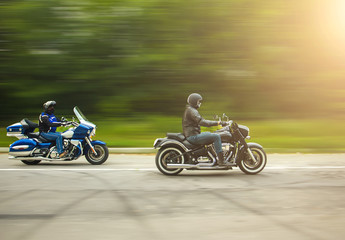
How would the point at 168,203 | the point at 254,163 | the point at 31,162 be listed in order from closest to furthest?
the point at 168,203
the point at 254,163
the point at 31,162

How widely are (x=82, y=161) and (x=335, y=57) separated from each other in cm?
1207

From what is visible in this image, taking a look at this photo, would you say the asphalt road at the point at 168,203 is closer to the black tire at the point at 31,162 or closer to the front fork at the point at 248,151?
the front fork at the point at 248,151

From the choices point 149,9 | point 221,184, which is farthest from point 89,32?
point 221,184

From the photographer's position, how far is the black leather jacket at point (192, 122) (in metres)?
8.91

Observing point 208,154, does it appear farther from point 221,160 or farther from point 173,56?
point 173,56

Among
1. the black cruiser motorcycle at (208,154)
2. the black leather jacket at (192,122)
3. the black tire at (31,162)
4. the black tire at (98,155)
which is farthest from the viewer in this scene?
the black tire at (31,162)

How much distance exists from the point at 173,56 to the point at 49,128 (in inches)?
325

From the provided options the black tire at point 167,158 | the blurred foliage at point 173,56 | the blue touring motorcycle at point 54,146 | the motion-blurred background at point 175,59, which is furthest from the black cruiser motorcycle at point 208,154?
the blurred foliage at point 173,56

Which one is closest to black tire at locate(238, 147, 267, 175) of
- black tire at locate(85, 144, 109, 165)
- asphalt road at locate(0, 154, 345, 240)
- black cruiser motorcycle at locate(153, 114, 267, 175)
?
black cruiser motorcycle at locate(153, 114, 267, 175)

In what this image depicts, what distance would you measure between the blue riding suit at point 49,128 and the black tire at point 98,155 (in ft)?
2.19

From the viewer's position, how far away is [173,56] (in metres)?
18.2

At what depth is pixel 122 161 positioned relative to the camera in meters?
11.6

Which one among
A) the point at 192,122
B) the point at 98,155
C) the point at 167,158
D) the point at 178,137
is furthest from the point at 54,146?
the point at 192,122

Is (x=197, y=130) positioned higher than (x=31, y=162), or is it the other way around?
(x=197, y=130)
